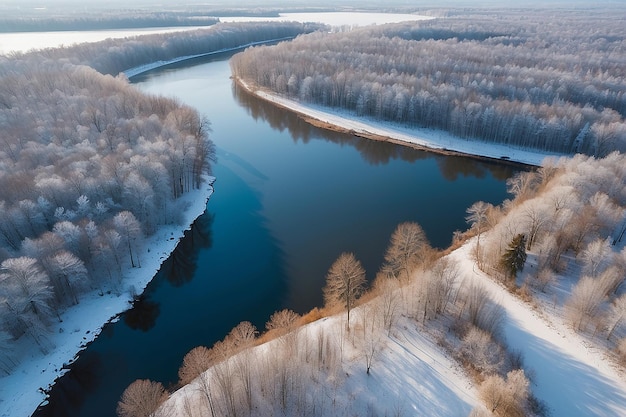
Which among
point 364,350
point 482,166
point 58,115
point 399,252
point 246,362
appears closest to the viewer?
point 246,362

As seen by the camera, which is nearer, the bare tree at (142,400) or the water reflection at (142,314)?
the bare tree at (142,400)

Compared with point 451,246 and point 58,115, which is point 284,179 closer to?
point 451,246

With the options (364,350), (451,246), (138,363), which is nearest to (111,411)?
(138,363)

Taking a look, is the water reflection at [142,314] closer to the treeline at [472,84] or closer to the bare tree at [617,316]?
the bare tree at [617,316]

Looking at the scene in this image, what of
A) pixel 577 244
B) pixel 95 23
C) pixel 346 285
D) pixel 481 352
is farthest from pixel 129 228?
pixel 95 23

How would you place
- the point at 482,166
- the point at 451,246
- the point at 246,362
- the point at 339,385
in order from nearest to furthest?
1. the point at 246,362
2. the point at 339,385
3. the point at 451,246
4. the point at 482,166

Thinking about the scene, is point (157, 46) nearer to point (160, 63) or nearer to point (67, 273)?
point (160, 63)

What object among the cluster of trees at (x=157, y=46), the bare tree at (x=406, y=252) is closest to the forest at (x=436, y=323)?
the bare tree at (x=406, y=252)

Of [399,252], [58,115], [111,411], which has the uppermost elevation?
[58,115]
